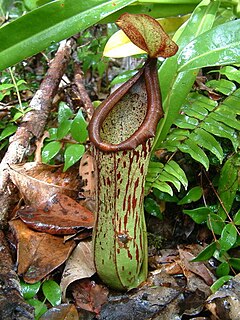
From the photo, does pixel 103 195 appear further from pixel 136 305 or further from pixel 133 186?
pixel 136 305

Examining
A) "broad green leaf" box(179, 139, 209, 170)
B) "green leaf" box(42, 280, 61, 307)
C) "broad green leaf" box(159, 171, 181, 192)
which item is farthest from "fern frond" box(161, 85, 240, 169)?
"green leaf" box(42, 280, 61, 307)

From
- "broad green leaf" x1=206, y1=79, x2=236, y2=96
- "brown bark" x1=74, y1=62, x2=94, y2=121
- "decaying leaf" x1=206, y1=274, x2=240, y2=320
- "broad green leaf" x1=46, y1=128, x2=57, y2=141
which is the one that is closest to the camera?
"decaying leaf" x1=206, y1=274, x2=240, y2=320

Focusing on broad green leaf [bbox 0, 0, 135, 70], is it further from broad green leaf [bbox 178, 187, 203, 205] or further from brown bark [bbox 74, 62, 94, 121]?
broad green leaf [bbox 178, 187, 203, 205]

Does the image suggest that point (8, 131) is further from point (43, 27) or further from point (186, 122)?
point (186, 122)

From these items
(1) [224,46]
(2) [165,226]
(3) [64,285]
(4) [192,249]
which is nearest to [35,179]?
(3) [64,285]

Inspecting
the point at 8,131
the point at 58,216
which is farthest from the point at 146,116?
the point at 8,131

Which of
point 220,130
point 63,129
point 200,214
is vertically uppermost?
point 63,129

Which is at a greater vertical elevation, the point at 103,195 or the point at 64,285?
the point at 103,195
